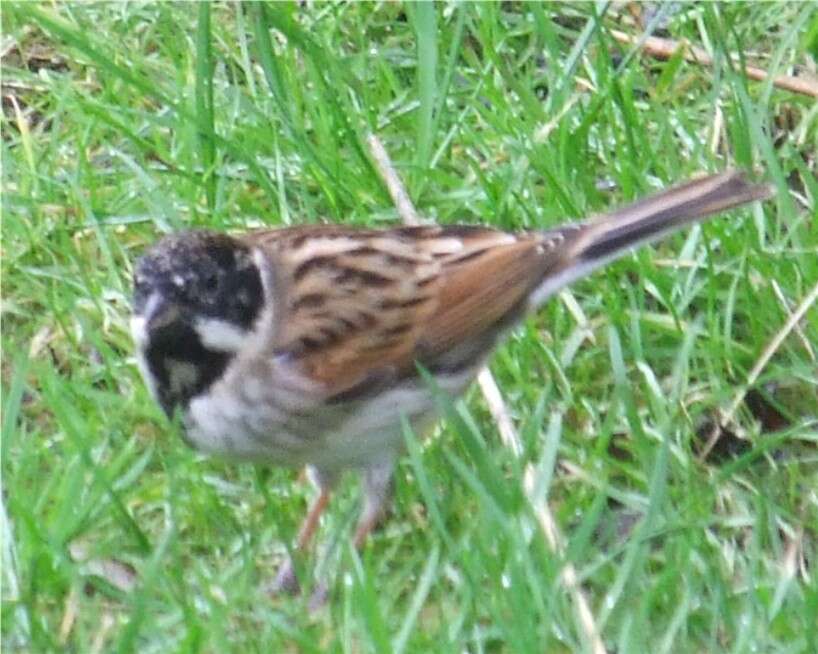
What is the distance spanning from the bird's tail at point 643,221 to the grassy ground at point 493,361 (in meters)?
0.19

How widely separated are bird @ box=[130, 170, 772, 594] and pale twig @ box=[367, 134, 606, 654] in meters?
0.11

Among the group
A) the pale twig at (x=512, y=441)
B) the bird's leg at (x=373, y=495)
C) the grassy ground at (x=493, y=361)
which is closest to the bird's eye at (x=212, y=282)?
the grassy ground at (x=493, y=361)

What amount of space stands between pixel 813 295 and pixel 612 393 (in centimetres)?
42

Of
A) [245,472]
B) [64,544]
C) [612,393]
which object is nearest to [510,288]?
[612,393]

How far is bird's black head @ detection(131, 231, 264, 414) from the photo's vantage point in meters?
3.02

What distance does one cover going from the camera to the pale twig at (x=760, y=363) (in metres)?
3.57

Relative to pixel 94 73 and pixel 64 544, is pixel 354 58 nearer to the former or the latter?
pixel 94 73

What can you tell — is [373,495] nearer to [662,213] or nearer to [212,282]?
[212,282]

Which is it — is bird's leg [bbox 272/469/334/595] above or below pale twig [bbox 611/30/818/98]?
below

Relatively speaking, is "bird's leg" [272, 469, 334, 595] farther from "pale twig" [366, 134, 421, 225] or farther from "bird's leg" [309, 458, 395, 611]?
"pale twig" [366, 134, 421, 225]

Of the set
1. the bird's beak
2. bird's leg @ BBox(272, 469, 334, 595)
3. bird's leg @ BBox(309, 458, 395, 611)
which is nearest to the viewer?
the bird's beak

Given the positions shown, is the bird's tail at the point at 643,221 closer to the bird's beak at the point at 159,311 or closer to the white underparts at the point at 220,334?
the white underparts at the point at 220,334

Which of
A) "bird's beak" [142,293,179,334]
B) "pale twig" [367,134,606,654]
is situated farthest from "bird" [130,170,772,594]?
"pale twig" [367,134,606,654]

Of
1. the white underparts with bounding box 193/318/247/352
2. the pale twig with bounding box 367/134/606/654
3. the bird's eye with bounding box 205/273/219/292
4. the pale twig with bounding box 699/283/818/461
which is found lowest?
the pale twig with bounding box 699/283/818/461
